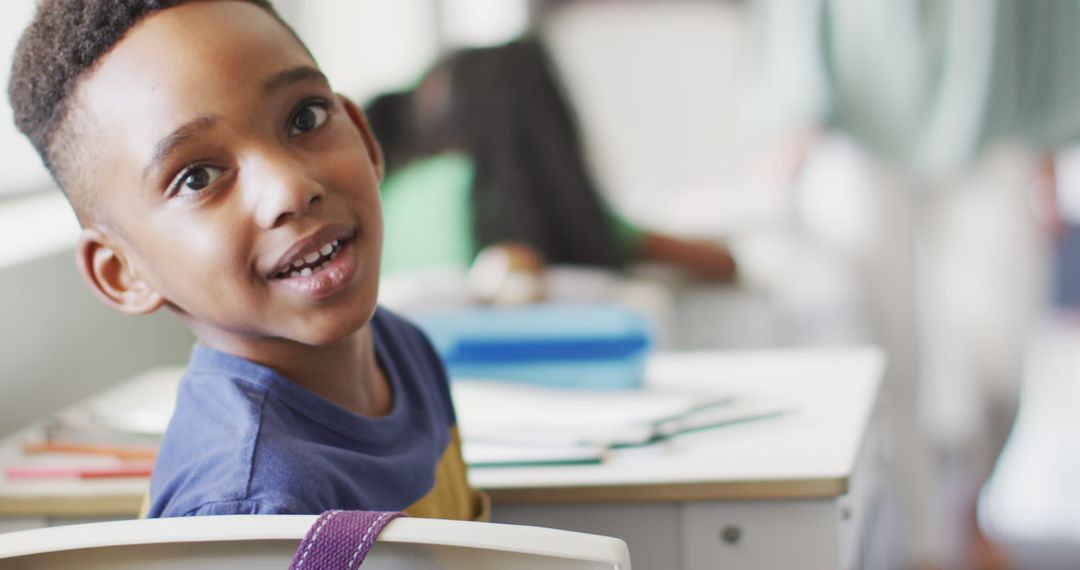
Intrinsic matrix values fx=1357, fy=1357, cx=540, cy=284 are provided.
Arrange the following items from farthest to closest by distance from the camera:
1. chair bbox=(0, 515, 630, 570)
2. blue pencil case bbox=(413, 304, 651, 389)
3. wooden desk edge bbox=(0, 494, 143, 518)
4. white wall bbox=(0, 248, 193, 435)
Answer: white wall bbox=(0, 248, 193, 435) → blue pencil case bbox=(413, 304, 651, 389) → wooden desk edge bbox=(0, 494, 143, 518) → chair bbox=(0, 515, 630, 570)

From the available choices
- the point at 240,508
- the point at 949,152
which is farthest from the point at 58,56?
the point at 949,152

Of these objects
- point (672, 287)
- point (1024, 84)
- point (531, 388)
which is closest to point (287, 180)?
point (531, 388)

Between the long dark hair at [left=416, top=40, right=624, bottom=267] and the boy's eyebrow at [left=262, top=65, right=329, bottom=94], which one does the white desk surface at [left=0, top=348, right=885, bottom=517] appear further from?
the long dark hair at [left=416, top=40, right=624, bottom=267]

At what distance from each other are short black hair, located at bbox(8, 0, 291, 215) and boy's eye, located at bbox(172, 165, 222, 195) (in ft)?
0.33

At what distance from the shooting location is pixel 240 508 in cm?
84

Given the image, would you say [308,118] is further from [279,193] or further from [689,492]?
[689,492]

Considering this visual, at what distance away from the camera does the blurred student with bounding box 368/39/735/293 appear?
236 cm

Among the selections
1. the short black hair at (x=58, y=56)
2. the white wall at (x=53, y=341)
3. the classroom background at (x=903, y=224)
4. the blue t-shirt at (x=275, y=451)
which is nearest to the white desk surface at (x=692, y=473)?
the blue t-shirt at (x=275, y=451)

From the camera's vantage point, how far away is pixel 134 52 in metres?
0.91

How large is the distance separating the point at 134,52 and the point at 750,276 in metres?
1.93

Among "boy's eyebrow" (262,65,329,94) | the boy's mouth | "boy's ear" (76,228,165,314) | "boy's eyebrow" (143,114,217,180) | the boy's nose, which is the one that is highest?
"boy's eyebrow" (262,65,329,94)

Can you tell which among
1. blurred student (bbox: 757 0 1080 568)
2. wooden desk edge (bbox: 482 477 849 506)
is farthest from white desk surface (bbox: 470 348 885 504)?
blurred student (bbox: 757 0 1080 568)

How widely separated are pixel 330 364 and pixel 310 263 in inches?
4.5

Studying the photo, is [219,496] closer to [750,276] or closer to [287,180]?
[287,180]
